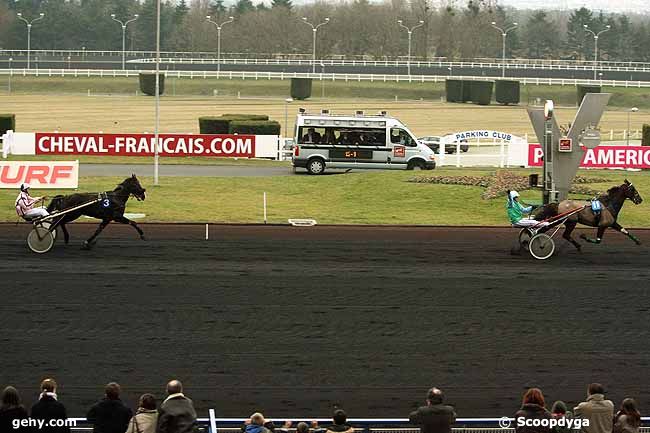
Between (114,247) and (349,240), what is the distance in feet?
15.2

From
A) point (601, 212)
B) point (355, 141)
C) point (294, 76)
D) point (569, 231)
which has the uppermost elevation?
point (294, 76)

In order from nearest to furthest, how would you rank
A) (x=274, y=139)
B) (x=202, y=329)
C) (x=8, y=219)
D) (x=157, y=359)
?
1. (x=157, y=359)
2. (x=202, y=329)
3. (x=8, y=219)
4. (x=274, y=139)

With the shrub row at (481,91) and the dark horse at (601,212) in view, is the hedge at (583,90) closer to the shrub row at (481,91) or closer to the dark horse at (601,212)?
the shrub row at (481,91)

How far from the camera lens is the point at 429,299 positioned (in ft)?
56.9

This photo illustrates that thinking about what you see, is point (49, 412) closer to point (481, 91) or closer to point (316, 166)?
point (316, 166)

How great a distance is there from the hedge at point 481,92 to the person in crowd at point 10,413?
71140 mm

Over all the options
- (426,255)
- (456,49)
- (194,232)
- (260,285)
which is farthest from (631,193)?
(456,49)

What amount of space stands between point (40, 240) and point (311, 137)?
16.6m

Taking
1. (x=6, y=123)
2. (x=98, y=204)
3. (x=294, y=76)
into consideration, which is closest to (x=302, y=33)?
(x=294, y=76)

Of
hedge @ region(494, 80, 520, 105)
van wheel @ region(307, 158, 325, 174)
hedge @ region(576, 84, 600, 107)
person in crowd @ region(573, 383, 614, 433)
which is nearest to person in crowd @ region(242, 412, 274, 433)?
person in crowd @ region(573, 383, 614, 433)

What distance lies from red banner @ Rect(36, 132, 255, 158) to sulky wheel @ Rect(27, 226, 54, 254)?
19045 millimetres

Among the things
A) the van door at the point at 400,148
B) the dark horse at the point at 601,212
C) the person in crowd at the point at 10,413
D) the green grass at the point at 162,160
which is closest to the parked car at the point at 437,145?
the green grass at the point at 162,160

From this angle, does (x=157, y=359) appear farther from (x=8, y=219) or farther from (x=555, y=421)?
(x=8, y=219)

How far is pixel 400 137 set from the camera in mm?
36625
